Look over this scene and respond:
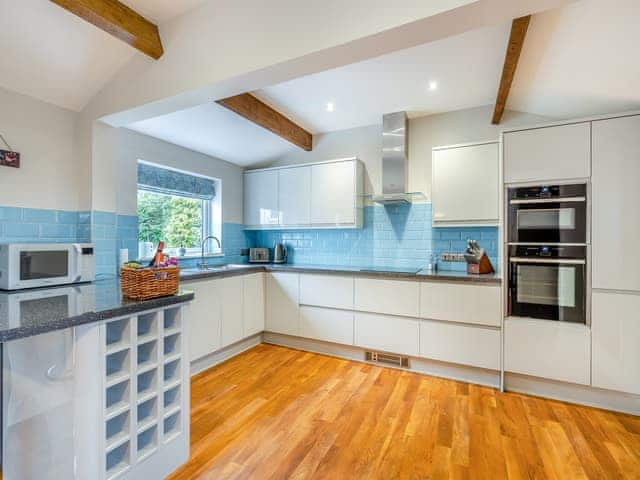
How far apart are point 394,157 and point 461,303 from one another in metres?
1.60

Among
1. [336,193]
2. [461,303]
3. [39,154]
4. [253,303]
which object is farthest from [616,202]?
[39,154]

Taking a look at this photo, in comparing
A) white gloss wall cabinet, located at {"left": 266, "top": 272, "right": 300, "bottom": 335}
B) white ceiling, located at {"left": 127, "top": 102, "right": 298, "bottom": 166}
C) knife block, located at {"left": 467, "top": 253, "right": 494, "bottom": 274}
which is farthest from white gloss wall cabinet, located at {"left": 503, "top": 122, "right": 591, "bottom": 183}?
white ceiling, located at {"left": 127, "top": 102, "right": 298, "bottom": 166}

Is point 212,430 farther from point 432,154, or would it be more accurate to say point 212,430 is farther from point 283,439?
point 432,154

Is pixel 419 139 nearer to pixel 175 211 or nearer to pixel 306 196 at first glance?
pixel 306 196

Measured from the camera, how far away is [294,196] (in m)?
3.78

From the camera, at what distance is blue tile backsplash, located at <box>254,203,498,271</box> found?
3189 millimetres

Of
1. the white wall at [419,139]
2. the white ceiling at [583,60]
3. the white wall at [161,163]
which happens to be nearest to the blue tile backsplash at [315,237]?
the white wall at [161,163]

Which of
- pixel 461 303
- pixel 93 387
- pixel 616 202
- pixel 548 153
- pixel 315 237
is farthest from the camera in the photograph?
pixel 315 237

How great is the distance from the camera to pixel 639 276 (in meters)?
2.10

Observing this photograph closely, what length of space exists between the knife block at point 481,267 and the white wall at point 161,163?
110 inches

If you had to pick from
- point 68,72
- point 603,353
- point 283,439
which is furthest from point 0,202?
point 603,353

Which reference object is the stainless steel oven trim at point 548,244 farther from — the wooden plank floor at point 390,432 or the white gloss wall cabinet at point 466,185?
the wooden plank floor at point 390,432

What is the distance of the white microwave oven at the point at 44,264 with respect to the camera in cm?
182

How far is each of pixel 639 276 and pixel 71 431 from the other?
331cm
